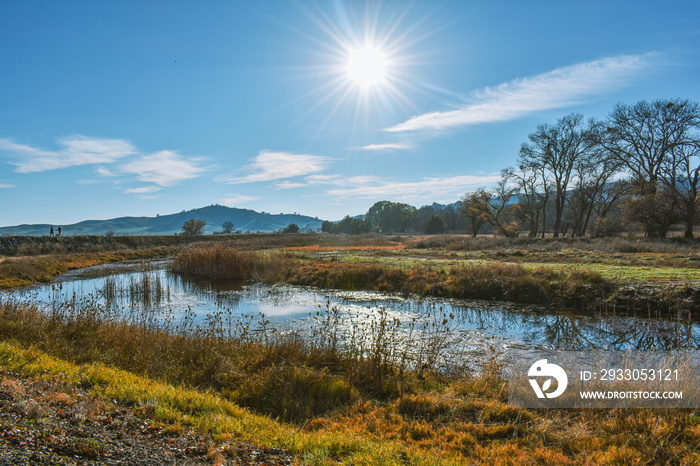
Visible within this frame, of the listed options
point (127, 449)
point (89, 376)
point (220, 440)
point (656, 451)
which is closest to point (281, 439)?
point (220, 440)

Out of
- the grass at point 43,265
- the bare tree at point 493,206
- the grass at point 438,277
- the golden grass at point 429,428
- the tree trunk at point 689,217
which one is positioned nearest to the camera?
the golden grass at point 429,428

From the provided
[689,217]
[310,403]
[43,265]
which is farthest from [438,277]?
[43,265]

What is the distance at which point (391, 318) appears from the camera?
12750 millimetres

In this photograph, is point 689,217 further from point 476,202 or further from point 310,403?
point 310,403

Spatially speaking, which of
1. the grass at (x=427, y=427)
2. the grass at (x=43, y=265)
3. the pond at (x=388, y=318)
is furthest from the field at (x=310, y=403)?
the grass at (x=43, y=265)

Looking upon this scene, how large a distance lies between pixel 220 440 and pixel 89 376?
3.18 metres

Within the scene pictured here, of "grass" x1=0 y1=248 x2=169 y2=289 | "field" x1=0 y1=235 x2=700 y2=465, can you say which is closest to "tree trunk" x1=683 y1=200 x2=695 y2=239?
"field" x1=0 y1=235 x2=700 y2=465

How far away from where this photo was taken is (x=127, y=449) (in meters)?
3.78

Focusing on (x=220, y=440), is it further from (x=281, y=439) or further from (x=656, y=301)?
(x=656, y=301)

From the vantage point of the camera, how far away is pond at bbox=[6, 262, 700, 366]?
1007cm

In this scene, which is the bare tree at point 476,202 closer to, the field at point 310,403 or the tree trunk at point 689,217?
the tree trunk at point 689,217

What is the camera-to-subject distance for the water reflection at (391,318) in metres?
10.1

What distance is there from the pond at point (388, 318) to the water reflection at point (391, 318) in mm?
29

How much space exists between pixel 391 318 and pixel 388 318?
Answer: 0.14 metres
